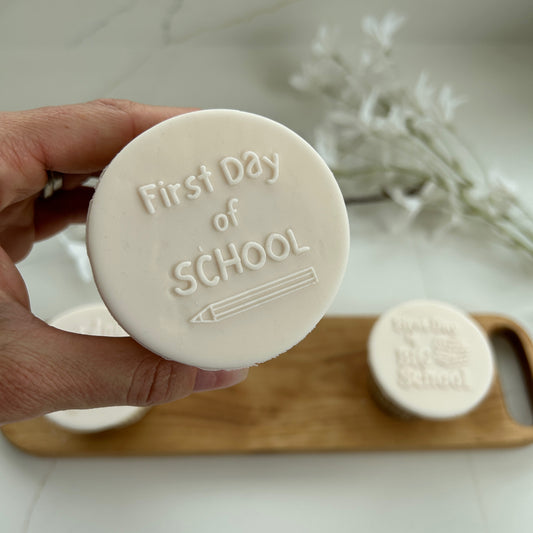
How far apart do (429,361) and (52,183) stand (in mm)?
491

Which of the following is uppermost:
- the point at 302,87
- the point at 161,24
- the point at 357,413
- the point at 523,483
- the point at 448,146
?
the point at 161,24

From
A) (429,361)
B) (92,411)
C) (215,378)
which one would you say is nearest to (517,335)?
(429,361)

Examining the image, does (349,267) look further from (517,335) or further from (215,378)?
(215,378)

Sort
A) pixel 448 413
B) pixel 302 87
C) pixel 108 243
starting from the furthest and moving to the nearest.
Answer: pixel 302 87 → pixel 448 413 → pixel 108 243

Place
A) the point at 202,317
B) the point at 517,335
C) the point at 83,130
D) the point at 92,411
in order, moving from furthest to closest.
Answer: the point at 517,335 → the point at 92,411 → the point at 83,130 → the point at 202,317

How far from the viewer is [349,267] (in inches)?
31.1

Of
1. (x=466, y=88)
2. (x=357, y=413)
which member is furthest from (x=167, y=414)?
(x=466, y=88)

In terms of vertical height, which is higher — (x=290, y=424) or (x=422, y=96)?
(x=422, y=96)

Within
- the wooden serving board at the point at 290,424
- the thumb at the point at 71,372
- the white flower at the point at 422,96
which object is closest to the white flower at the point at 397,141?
the white flower at the point at 422,96

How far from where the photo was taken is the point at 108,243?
0.39 m

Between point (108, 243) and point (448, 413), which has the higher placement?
point (108, 243)

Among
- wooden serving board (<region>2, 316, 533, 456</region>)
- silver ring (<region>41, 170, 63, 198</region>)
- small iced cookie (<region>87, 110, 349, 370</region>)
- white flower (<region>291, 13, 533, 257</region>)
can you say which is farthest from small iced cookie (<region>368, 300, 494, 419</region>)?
silver ring (<region>41, 170, 63, 198</region>)

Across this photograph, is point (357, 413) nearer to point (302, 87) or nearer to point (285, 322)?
point (285, 322)

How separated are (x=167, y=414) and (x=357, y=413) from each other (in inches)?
9.6
